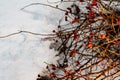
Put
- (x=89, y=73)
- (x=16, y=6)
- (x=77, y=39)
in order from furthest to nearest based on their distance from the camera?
(x=16, y=6)
(x=77, y=39)
(x=89, y=73)

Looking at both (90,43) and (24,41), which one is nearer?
(90,43)

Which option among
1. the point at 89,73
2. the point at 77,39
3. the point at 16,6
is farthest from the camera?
the point at 16,6

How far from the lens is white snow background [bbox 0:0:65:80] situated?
1.97 metres

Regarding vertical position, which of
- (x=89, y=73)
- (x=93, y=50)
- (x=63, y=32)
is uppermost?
(x=63, y=32)

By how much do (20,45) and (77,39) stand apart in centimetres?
32

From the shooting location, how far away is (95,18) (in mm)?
2049

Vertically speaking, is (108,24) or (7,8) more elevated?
(7,8)

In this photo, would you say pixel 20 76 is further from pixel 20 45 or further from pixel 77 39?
pixel 77 39

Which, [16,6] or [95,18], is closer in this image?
[95,18]

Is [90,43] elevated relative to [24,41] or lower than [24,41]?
lower

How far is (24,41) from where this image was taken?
207cm

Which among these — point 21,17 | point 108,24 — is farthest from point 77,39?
point 21,17

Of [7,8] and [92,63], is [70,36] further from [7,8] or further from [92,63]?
[7,8]

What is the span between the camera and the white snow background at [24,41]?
197cm
